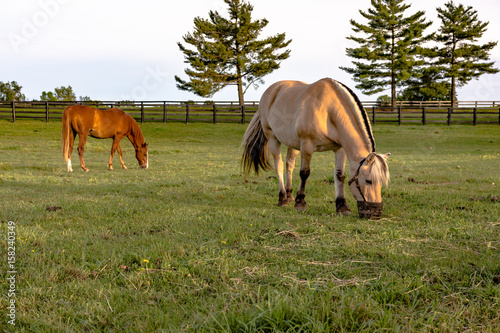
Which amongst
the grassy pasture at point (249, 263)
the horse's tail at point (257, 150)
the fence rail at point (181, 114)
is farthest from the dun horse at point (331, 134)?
the fence rail at point (181, 114)

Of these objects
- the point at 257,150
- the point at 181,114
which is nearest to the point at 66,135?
the point at 257,150

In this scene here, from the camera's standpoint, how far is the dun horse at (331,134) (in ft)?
16.0

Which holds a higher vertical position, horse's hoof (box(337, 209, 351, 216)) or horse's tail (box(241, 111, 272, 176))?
horse's tail (box(241, 111, 272, 176))

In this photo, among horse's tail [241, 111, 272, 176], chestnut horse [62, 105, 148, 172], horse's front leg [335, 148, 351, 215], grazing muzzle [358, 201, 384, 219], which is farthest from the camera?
chestnut horse [62, 105, 148, 172]

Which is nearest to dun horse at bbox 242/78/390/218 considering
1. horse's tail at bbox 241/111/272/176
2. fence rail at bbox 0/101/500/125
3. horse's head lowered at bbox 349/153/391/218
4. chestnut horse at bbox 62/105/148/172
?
horse's head lowered at bbox 349/153/391/218

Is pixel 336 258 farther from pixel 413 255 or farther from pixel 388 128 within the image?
pixel 388 128

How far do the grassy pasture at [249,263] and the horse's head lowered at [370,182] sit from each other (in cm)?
23

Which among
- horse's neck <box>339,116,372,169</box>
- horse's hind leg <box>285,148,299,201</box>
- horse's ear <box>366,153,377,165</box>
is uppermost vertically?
horse's neck <box>339,116,372,169</box>

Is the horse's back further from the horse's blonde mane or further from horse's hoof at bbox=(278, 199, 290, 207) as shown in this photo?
horse's hoof at bbox=(278, 199, 290, 207)

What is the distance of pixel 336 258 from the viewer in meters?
3.39

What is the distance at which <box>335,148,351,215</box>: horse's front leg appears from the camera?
546 centimetres

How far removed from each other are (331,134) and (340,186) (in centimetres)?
82

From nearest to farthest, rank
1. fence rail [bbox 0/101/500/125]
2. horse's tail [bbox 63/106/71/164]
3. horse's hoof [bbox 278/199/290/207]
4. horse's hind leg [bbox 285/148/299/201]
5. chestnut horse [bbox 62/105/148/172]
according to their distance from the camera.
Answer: horse's hoof [bbox 278/199/290/207] < horse's hind leg [bbox 285/148/299/201] < horse's tail [bbox 63/106/71/164] < chestnut horse [bbox 62/105/148/172] < fence rail [bbox 0/101/500/125]

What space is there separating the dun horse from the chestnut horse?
22.9 feet
